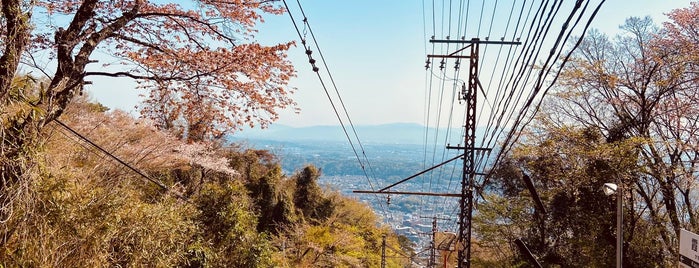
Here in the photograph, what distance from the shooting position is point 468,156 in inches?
260

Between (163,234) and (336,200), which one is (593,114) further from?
(336,200)

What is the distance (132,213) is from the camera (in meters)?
4.71

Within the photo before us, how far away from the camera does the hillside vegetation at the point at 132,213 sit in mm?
3463

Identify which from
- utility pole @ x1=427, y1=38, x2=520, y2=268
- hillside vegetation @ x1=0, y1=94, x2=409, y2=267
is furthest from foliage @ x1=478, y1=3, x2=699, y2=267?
hillside vegetation @ x1=0, y1=94, x2=409, y2=267

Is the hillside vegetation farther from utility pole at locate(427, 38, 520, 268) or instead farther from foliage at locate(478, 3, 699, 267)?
foliage at locate(478, 3, 699, 267)

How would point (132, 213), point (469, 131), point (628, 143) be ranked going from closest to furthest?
point (132, 213) < point (469, 131) < point (628, 143)

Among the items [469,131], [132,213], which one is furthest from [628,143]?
[132,213]

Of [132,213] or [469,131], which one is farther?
[469,131]

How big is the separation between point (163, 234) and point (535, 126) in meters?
9.54

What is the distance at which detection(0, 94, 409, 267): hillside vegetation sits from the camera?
3.46 metres

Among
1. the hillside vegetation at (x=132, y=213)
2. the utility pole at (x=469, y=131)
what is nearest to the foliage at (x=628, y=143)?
the utility pole at (x=469, y=131)

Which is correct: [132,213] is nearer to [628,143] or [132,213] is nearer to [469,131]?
[469,131]

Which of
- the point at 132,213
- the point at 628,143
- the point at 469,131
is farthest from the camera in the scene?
the point at 628,143

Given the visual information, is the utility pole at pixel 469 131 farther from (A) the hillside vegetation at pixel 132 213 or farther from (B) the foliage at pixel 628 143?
(A) the hillside vegetation at pixel 132 213
